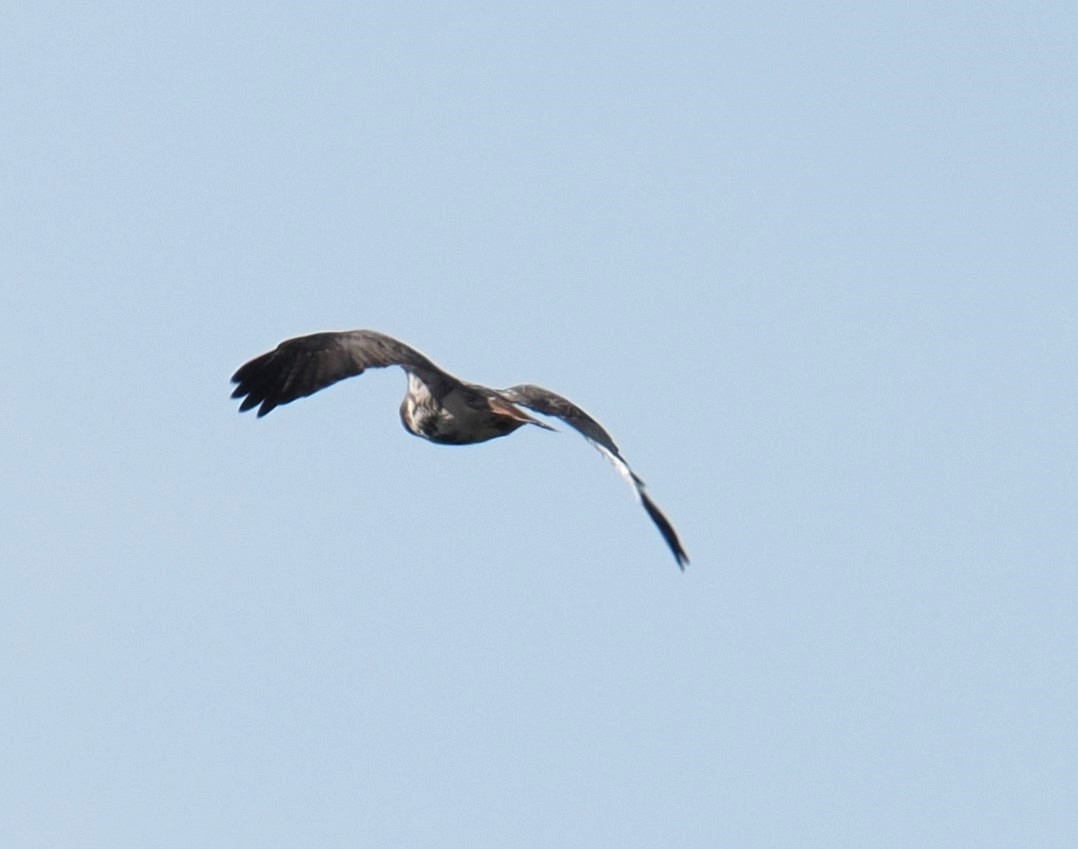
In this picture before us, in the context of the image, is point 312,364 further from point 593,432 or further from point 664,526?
point 664,526

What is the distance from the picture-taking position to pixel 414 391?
75.7 ft

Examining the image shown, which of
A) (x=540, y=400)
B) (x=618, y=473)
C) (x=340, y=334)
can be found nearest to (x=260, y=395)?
(x=340, y=334)

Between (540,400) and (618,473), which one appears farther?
(540,400)

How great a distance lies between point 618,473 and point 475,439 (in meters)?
2.95

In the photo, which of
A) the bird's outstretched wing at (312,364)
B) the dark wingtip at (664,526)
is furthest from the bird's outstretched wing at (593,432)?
the bird's outstretched wing at (312,364)

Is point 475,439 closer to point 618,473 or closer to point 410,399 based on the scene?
point 410,399

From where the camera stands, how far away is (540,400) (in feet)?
75.2

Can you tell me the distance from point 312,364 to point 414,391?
113cm

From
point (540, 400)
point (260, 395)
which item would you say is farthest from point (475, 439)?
point (260, 395)

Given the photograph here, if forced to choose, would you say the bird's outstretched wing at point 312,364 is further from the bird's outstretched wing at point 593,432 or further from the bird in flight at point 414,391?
the bird's outstretched wing at point 593,432

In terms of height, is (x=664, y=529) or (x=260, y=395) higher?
(x=260, y=395)

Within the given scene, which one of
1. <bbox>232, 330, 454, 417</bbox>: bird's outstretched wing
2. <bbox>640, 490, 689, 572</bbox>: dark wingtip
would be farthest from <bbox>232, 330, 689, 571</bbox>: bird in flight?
Answer: <bbox>640, 490, 689, 572</bbox>: dark wingtip

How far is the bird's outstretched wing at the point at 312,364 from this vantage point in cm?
2248

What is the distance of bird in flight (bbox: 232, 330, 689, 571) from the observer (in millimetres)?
22109
